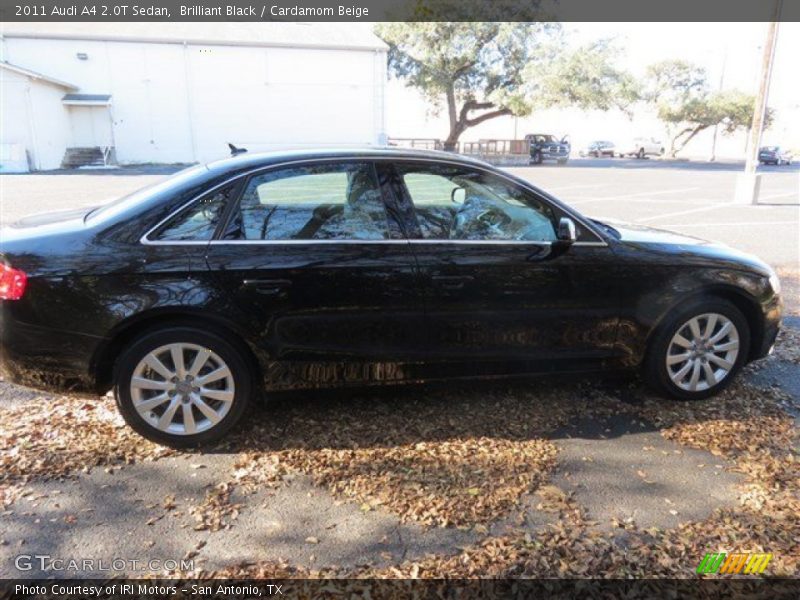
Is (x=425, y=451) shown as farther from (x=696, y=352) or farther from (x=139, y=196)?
(x=139, y=196)

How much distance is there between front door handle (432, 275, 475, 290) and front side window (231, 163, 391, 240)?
0.39m

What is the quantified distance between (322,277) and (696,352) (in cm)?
254

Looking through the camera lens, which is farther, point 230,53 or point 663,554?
point 230,53

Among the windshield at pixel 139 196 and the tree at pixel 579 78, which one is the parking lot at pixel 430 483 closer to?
the windshield at pixel 139 196

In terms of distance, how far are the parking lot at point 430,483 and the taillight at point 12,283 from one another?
0.75m

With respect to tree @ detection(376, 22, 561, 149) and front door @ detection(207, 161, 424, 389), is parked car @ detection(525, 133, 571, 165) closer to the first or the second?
tree @ detection(376, 22, 561, 149)

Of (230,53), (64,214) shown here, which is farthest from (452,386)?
(230,53)

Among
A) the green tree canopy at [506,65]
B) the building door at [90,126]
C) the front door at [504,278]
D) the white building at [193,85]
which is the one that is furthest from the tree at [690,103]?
the front door at [504,278]

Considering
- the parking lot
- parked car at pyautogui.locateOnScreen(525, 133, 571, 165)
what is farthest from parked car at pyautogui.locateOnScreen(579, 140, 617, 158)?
the parking lot

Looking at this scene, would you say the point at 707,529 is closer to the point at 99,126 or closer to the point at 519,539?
the point at 519,539

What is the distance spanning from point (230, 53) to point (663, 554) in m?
32.6

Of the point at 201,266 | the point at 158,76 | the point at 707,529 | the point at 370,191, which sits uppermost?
the point at 158,76

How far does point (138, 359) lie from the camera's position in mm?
3219

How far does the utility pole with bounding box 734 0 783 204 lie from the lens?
13.7 m
